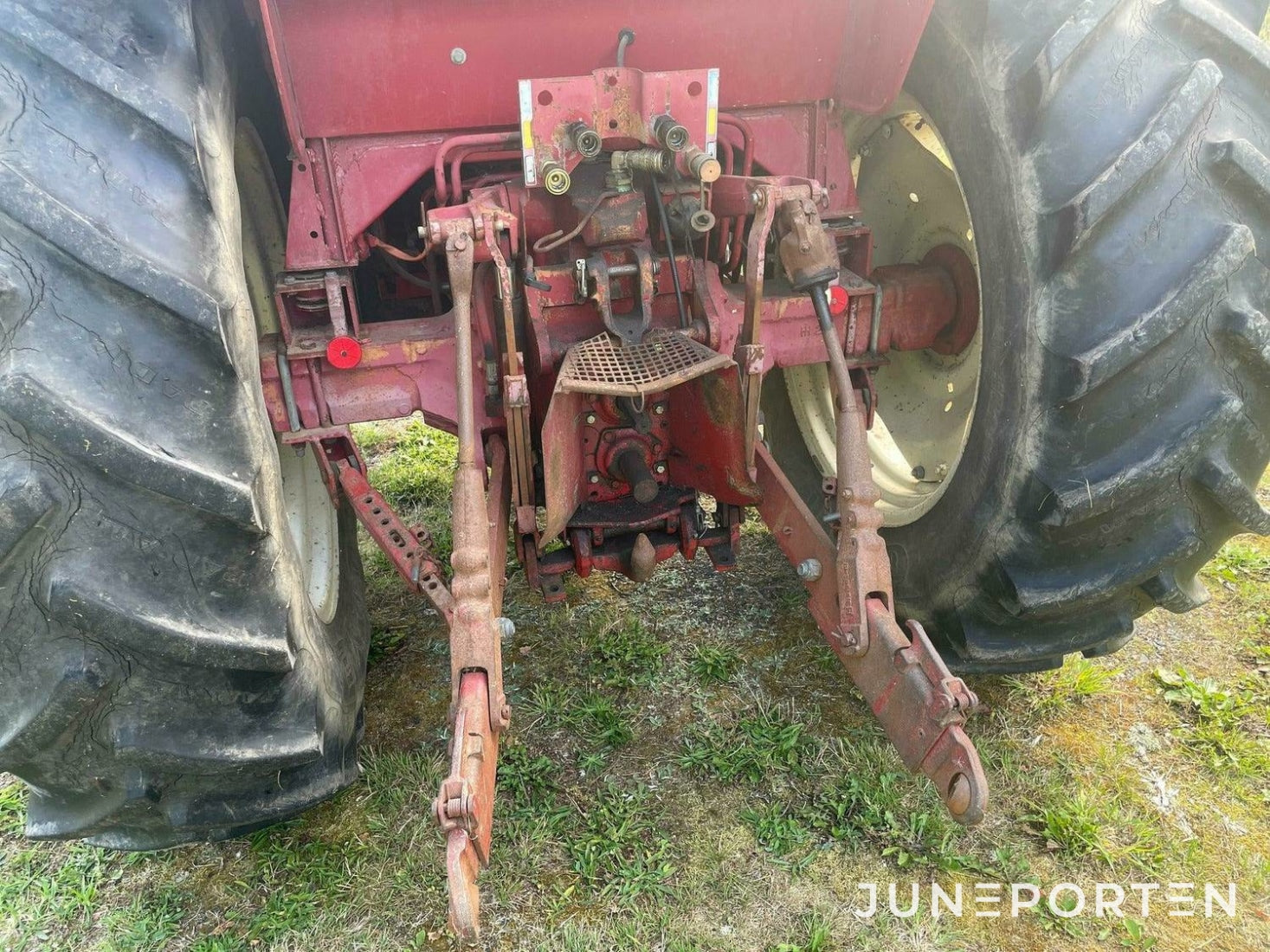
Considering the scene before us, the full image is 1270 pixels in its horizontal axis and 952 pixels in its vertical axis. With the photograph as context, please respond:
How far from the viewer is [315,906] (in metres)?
2.09

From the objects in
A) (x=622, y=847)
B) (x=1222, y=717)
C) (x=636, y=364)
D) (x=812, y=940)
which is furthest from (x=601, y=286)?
(x=1222, y=717)

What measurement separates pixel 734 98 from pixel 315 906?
228 cm

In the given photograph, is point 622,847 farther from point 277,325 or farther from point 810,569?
point 277,325

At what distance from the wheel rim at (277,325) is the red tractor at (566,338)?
1 cm

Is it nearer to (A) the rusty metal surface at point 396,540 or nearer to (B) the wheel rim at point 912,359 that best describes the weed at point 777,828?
(B) the wheel rim at point 912,359

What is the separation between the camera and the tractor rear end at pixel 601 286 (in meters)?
1.83

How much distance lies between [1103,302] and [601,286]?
1.06 m

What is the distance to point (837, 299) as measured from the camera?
2270 millimetres

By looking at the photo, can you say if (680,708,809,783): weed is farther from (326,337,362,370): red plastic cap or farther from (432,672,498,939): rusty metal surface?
(326,337,362,370): red plastic cap

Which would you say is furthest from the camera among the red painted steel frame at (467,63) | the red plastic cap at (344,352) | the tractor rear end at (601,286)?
the red plastic cap at (344,352)

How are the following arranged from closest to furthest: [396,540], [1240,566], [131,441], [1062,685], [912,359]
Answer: [131,441] < [396,540] < [1062,685] < [912,359] < [1240,566]

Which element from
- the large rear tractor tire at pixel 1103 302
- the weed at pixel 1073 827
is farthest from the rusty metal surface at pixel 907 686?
the weed at pixel 1073 827

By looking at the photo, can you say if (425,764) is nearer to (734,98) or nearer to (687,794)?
(687,794)

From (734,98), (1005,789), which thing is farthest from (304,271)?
(1005,789)
